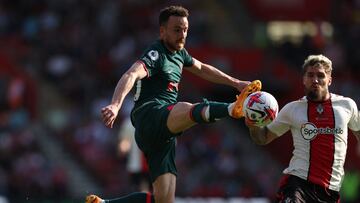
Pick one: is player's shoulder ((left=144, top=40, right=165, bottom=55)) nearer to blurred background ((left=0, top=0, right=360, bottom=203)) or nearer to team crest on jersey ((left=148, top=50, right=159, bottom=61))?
team crest on jersey ((left=148, top=50, right=159, bottom=61))

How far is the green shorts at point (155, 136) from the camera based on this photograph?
10.1 meters

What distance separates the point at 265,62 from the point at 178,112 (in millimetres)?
17462

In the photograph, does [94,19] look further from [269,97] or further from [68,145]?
[269,97]

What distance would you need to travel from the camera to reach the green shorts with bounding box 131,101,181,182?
1014 cm

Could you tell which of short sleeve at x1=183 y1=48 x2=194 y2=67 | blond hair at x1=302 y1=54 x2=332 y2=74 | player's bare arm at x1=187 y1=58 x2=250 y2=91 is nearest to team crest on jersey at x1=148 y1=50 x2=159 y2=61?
short sleeve at x1=183 y1=48 x2=194 y2=67

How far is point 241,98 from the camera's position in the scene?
9.43 m

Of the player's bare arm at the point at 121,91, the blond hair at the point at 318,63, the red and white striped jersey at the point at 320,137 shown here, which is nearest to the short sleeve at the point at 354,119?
the red and white striped jersey at the point at 320,137

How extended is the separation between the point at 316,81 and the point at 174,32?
1.54 meters

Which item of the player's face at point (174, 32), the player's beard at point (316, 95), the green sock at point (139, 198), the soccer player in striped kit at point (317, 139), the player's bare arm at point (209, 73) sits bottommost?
the green sock at point (139, 198)

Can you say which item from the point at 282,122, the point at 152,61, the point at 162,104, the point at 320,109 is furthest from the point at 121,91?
the point at 320,109

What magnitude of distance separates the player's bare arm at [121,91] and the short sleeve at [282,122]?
1392 millimetres

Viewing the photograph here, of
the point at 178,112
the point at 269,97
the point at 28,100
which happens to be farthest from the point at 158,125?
the point at 28,100

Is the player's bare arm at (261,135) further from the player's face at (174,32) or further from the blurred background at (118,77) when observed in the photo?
the blurred background at (118,77)

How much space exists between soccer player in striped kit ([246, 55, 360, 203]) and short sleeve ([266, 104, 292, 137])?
12mm
